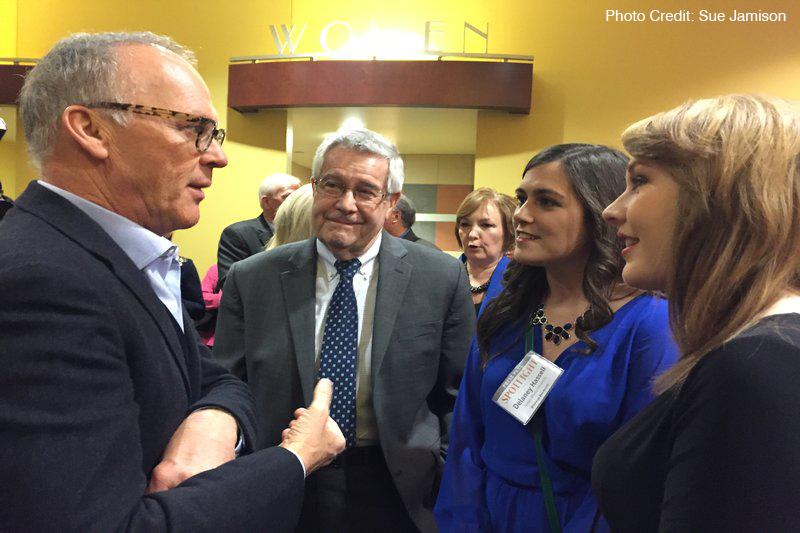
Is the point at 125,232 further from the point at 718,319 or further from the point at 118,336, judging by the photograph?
the point at 718,319

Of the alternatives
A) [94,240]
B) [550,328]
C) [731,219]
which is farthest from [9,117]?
[731,219]

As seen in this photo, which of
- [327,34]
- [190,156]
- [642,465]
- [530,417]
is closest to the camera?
[642,465]

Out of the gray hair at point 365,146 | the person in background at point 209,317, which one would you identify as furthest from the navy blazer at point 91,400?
the person in background at point 209,317

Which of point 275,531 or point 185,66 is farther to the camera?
point 185,66

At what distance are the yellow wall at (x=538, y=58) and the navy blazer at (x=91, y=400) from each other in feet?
19.4

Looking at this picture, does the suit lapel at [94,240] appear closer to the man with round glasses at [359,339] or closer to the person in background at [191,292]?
the man with round glasses at [359,339]

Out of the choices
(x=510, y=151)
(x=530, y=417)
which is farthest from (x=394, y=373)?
(x=510, y=151)

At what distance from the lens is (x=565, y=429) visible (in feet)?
5.49

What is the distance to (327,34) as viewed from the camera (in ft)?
23.2

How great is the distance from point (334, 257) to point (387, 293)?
0.25 meters

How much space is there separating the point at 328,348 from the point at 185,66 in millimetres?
1142

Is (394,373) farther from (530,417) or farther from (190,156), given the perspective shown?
(190,156)

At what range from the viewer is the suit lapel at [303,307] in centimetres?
217

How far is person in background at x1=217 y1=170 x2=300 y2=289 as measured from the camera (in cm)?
436
